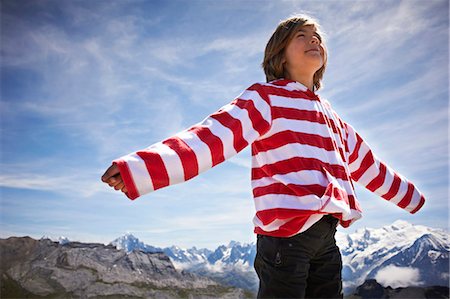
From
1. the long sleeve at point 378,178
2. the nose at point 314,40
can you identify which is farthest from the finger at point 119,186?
the long sleeve at point 378,178

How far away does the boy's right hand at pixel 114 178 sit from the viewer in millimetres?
1880

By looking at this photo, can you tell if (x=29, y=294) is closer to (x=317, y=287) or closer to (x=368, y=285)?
(x=368, y=285)

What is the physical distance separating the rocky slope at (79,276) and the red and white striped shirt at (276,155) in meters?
99.6

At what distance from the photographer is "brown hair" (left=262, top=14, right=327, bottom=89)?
310cm

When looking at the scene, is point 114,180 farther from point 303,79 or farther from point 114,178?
point 303,79

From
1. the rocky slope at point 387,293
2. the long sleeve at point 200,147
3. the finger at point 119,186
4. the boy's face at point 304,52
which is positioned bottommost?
the rocky slope at point 387,293

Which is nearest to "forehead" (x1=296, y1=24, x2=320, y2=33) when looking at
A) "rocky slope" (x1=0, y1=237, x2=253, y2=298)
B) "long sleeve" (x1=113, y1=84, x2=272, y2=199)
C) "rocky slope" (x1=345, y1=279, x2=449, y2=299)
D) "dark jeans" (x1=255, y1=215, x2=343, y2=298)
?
"long sleeve" (x1=113, y1=84, x2=272, y2=199)

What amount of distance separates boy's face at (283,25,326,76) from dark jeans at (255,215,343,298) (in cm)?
123

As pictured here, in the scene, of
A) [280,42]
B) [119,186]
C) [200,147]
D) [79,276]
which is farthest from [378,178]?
[79,276]

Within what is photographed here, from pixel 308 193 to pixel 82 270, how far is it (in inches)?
4214

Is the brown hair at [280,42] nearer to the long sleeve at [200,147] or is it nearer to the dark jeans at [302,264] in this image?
the long sleeve at [200,147]

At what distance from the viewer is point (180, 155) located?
82.0 inches

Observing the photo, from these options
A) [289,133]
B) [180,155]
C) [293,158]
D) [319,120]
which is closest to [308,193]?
[293,158]

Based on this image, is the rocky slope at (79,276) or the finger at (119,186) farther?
the rocky slope at (79,276)
